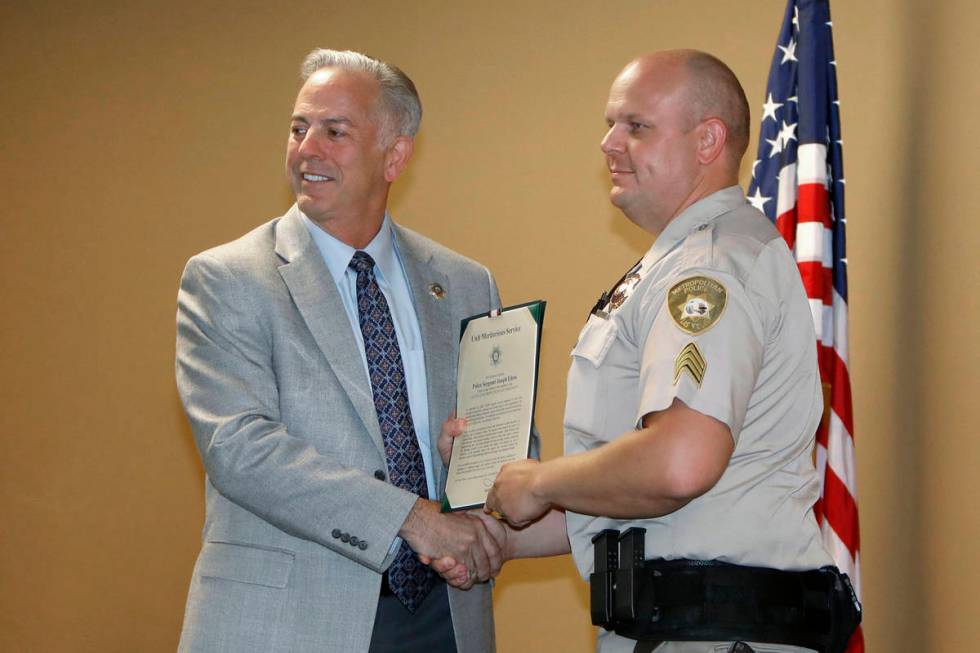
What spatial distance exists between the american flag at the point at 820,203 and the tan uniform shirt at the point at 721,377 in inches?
45.0

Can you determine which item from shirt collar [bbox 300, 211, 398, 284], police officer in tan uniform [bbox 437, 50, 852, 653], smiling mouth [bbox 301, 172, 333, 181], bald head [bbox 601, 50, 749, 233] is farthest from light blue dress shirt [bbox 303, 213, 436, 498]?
bald head [bbox 601, 50, 749, 233]

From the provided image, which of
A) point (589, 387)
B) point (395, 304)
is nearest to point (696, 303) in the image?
point (589, 387)

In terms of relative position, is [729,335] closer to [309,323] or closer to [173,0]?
[309,323]

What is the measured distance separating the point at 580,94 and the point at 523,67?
28 cm

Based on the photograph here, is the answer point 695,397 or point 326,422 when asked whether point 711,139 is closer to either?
point 695,397

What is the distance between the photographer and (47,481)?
5242 millimetres

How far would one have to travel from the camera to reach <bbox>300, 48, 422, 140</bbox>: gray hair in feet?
10.1

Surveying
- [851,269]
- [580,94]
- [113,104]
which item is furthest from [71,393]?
[851,269]

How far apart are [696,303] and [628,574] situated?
0.51 metres

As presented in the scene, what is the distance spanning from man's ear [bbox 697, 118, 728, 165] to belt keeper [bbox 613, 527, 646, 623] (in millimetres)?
793

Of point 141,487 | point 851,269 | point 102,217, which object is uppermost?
point 102,217

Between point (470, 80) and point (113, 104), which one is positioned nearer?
point (470, 80)

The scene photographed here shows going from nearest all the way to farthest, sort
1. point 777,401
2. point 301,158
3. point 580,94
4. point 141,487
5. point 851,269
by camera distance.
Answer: point 777,401 < point 301,158 < point 851,269 < point 580,94 < point 141,487

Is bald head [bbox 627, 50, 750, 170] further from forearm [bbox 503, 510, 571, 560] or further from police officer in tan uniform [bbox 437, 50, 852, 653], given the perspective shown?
forearm [bbox 503, 510, 571, 560]
